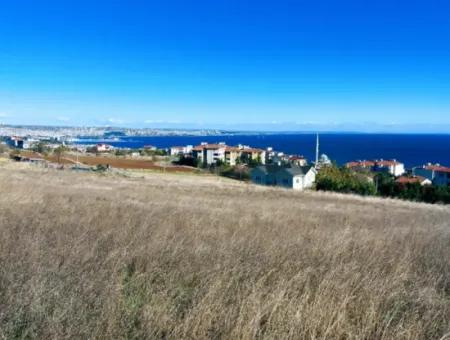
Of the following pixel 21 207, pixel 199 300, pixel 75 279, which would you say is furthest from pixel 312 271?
pixel 21 207

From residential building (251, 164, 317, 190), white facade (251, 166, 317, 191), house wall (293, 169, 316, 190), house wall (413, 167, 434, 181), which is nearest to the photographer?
house wall (293, 169, 316, 190)

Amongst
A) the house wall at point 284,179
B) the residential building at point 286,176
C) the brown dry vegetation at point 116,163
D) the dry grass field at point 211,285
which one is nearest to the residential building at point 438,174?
the residential building at point 286,176

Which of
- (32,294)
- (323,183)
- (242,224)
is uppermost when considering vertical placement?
(32,294)

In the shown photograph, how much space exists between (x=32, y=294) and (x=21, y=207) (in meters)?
5.09

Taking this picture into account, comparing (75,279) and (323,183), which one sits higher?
(75,279)

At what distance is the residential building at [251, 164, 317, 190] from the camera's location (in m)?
71.7

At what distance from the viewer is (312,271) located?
382 centimetres

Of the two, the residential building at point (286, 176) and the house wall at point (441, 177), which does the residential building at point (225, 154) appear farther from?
the house wall at point (441, 177)

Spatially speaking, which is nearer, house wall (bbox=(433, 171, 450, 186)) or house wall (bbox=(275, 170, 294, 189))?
house wall (bbox=(275, 170, 294, 189))

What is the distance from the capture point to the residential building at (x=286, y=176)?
71.7m

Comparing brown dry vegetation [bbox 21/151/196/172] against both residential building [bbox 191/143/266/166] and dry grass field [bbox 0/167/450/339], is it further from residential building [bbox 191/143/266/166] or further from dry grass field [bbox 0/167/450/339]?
dry grass field [bbox 0/167/450/339]

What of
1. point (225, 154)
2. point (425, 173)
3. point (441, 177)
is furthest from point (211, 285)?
point (225, 154)

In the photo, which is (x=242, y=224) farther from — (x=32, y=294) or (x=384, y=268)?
(x=32, y=294)

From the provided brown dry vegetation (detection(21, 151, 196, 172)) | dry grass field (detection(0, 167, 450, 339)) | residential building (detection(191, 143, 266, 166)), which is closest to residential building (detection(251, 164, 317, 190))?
brown dry vegetation (detection(21, 151, 196, 172))
